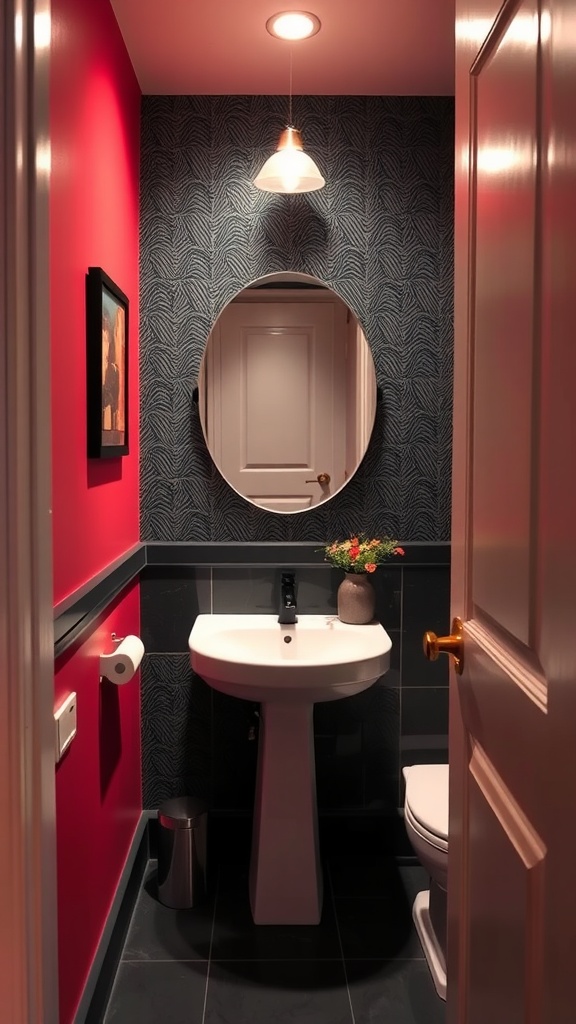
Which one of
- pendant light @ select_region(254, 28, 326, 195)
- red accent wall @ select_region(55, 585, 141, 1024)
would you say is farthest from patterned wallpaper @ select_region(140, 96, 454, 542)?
red accent wall @ select_region(55, 585, 141, 1024)

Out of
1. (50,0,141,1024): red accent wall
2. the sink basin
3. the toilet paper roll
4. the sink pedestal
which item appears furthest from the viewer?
the sink pedestal

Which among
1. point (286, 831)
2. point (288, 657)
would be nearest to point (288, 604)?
point (288, 657)

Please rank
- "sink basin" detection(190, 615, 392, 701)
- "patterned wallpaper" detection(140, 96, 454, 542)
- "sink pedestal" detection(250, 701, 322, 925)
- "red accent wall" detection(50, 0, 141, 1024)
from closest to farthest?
"red accent wall" detection(50, 0, 141, 1024) < "sink basin" detection(190, 615, 392, 701) < "sink pedestal" detection(250, 701, 322, 925) < "patterned wallpaper" detection(140, 96, 454, 542)

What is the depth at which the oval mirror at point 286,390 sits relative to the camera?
103 inches

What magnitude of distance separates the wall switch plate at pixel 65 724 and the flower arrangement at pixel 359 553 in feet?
3.75

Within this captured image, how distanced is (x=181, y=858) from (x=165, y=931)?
201mm

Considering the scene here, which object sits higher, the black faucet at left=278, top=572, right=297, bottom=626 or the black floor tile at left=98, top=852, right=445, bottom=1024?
the black faucet at left=278, top=572, right=297, bottom=626

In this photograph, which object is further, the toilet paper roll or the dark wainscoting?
the dark wainscoting

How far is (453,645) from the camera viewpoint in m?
1.21

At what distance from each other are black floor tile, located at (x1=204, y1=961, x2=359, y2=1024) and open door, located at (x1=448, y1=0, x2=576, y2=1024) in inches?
31.7

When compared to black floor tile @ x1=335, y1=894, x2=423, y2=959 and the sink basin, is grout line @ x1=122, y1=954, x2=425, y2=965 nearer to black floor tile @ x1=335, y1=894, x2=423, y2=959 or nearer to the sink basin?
black floor tile @ x1=335, y1=894, x2=423, y2=959

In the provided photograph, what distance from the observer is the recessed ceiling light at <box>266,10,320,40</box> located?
2.13m

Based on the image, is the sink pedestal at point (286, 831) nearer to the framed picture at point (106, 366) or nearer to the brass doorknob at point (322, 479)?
the brass doorknob at point (322, 479)

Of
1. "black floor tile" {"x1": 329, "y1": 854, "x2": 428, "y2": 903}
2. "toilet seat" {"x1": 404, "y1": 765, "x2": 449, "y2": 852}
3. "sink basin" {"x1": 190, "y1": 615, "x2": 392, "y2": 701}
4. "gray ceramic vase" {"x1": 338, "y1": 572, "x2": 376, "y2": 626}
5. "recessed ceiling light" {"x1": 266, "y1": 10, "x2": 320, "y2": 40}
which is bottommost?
"black floor tile" {"x1": 329, "y1": 854, "x2": 428, "y2": 903}
